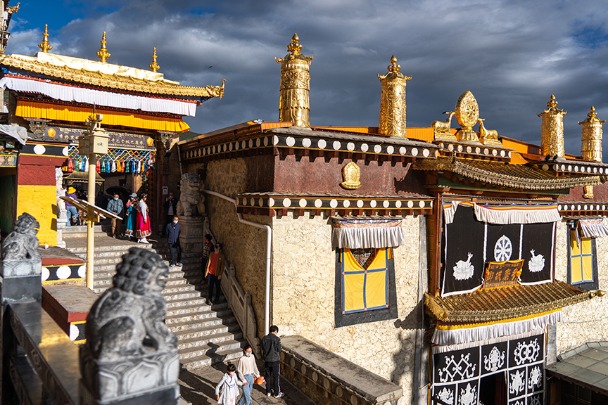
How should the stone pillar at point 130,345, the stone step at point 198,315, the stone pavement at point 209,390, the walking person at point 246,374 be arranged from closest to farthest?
the stone pillar at point 130,345, the walking person at point 246,374, the stone pavement at point 209,390, the stone step at point 198,315

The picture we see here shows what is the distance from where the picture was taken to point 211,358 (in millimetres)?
10367

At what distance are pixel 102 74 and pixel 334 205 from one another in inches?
394

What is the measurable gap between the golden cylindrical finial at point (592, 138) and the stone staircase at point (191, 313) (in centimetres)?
1515

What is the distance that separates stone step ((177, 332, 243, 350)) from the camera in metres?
10.5

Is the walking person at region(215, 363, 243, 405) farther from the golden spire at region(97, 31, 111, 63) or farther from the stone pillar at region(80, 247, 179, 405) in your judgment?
the golden spire at region(97, 31, 111, 63)

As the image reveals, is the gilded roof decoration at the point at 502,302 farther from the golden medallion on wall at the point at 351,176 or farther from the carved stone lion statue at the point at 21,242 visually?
the carved stone lion statue at the point at 21,242

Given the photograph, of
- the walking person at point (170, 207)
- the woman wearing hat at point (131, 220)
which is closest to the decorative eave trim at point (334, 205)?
the woman wearing hat at point (131, 220)

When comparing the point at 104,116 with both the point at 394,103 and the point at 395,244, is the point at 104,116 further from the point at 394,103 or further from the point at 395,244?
the point at 395,244

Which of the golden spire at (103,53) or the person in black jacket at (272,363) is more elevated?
the golden spire at (103,53)

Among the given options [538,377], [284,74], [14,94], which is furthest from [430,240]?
[14,94]

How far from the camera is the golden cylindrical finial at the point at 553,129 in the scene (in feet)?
55.5

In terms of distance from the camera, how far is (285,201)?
414 inches

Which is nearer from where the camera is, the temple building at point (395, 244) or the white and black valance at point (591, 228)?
the temple building at point (395, 244)

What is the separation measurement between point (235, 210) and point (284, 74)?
3674mm
